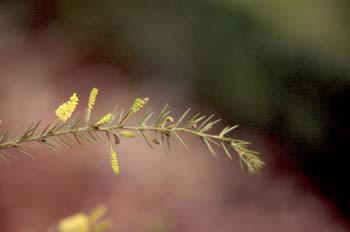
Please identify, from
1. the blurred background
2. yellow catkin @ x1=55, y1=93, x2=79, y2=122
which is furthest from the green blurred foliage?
yellow catkin @ x1=55, y1=93, x2=79, y2=122

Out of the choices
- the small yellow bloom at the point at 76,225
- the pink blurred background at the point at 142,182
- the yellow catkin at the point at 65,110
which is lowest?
the small yellow bloom at the point at 76,225

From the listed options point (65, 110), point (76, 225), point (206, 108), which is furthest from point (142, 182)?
point (65, 110)

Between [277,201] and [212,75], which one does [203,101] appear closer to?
[212,75]

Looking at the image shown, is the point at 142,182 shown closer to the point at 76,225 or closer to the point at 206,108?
the point at 206,108

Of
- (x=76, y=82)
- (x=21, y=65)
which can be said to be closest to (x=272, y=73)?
(x=76, y=82)

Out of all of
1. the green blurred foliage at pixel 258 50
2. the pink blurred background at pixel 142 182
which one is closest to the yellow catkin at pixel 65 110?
the pink blurred background at pixel 142 182

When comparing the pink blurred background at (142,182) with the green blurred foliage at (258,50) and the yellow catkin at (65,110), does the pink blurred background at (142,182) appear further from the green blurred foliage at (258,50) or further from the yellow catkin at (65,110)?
the yellow catkin at (65,110)

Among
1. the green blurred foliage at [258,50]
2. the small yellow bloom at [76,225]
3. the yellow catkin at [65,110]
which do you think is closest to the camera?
the yellow catkin at [65,110]
